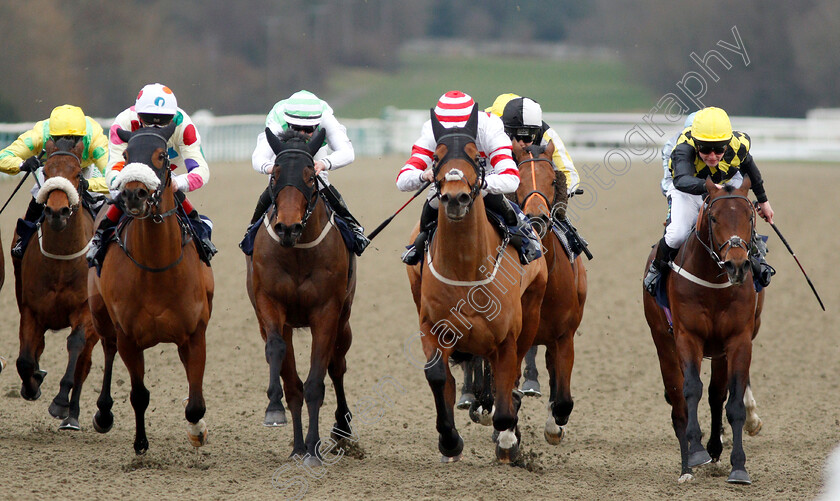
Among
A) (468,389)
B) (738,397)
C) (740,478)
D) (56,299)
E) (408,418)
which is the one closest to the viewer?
(740,478)

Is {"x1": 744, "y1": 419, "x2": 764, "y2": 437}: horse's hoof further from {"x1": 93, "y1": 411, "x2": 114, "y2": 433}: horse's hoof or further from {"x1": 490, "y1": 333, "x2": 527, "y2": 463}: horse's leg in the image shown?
{"x1": 93, "y1": 411, "x2": 114, "y2": 433}: horse's hoof

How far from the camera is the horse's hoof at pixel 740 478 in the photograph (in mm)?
6023

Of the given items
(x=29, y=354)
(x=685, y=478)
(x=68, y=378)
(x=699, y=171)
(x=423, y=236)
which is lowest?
(x=685, y=478)

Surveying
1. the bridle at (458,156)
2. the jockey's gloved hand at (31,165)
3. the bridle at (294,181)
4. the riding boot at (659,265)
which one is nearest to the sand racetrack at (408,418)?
the riding boot at (659,265)

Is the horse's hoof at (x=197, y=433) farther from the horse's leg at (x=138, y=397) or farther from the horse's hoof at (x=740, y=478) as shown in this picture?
the horse's hoof at (x=740, y=478)

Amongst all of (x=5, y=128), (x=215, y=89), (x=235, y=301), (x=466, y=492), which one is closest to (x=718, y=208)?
(x=466, y=492)

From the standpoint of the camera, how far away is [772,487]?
19.9 feet

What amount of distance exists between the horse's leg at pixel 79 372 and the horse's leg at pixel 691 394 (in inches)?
155

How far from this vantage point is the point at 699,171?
6578mm

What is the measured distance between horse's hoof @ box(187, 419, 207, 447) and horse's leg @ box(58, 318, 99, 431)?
118 cm

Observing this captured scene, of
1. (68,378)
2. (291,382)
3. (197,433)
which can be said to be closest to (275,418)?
(291,382)

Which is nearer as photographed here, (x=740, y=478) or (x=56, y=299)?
(x=740, y=478)

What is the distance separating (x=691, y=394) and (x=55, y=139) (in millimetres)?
4415

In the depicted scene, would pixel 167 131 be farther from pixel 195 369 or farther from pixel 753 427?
pixel 753 427
